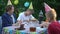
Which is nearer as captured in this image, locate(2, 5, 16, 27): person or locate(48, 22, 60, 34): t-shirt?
locate(48, 22, 60, 34): t-shirt

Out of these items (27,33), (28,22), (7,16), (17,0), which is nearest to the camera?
(27,33)

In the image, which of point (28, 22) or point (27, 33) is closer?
point (27, 33)

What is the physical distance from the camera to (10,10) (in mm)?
5781

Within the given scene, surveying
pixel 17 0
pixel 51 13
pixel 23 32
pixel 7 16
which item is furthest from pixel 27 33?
pixel 17 0

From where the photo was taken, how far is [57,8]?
8516 mm

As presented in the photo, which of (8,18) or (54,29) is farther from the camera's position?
(8,18)

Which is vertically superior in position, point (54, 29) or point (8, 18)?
point (8, 18)

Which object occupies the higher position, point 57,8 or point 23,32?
point 57,8

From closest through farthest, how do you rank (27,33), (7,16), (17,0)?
1. (27,33)
2. (7,16)
3. (17,0)

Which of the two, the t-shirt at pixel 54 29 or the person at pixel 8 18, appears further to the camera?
the person at pixel 8 18

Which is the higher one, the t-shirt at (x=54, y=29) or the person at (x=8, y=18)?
the person at (x=8, y=18)

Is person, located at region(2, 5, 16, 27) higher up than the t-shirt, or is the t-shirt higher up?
person, located at region(2, 5, 16, 27)

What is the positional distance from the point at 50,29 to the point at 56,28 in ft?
0.32

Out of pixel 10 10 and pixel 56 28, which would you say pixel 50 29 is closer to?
pixel 56 28
